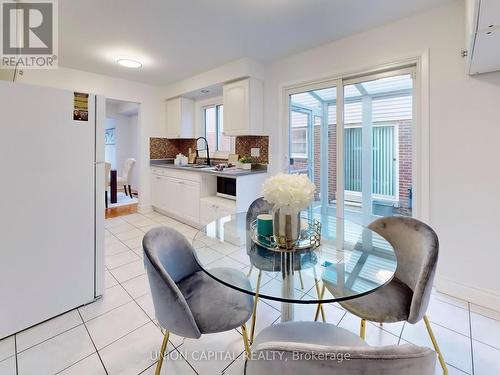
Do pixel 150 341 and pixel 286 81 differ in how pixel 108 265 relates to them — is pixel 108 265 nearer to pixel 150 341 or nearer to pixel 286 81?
pixel 150 341

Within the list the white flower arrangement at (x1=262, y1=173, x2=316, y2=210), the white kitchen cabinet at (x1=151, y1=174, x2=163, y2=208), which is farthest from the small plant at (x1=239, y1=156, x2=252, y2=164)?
the white flower arrangement at (x1=262, y1=173, x2=316, y2=210)

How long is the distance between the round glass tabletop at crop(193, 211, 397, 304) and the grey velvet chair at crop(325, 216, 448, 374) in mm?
91

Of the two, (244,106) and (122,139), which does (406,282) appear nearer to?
(244,106)

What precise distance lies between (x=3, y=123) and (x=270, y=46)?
258 cm

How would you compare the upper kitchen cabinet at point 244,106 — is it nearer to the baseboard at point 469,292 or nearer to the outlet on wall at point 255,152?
the outlet on wall at point 255,152

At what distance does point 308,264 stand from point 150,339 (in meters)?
1.15

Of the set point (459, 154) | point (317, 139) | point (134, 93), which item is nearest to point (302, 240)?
point (459, 154)

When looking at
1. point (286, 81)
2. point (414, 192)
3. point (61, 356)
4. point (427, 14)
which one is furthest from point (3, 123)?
point (427, 14)

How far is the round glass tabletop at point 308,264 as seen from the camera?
111cm

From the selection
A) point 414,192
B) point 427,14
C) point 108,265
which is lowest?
point 108,265

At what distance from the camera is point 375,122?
2.56 m

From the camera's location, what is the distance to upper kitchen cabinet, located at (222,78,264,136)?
337 centimetres

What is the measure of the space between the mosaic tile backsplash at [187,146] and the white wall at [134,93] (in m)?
0.14

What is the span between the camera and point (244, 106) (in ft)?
11.2
